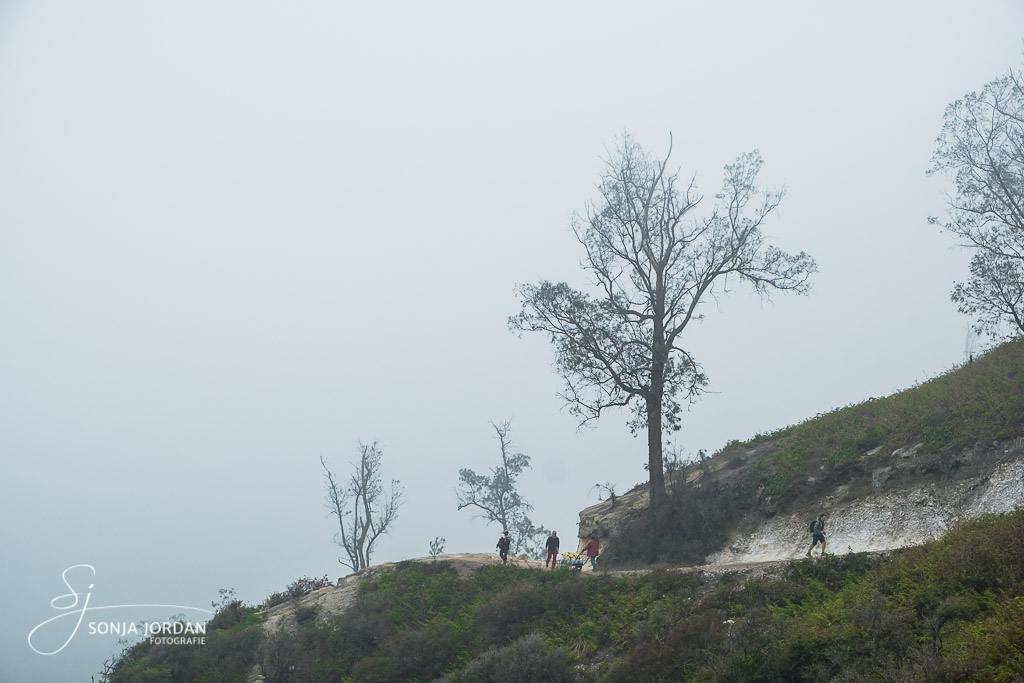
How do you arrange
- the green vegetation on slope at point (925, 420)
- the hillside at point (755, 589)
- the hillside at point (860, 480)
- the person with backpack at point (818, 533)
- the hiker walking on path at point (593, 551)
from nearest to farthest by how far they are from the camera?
the hillside at point (755, 589) < the hillside at point (860, 480) < the person with backpack at point (818, 533) < the green vegetation on slope at point (925, 420) < the hiker walking on path at point (593, 551)

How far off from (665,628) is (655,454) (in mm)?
11041

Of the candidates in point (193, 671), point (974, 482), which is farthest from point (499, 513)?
point (974, 482)

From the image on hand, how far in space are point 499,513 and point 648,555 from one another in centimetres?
2764

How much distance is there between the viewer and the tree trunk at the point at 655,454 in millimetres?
26422

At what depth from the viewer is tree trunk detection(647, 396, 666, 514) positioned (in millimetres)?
26422

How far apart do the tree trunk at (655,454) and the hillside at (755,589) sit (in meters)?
0.69

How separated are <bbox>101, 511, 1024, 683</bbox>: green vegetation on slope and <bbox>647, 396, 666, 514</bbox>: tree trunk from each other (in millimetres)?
5750

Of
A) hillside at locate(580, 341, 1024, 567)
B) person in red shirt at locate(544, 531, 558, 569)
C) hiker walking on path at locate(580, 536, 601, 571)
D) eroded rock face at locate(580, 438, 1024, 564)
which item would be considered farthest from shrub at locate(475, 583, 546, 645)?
eroded rock face at locate(580, 438, 1024, 564)

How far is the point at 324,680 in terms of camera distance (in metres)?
20.7

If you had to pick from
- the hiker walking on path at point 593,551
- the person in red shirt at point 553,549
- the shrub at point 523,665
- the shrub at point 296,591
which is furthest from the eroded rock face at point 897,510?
the shrub at point 296,591

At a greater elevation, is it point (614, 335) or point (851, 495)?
point (614, 335)

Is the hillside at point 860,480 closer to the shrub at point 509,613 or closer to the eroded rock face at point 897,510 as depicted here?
the eroded rock face at point 897,510

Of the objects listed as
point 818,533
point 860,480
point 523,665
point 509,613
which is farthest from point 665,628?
point 860,480

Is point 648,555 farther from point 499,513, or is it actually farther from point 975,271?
point 499,513
